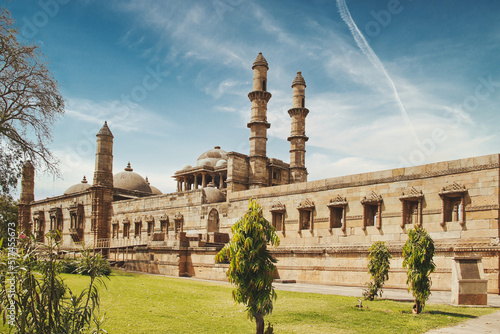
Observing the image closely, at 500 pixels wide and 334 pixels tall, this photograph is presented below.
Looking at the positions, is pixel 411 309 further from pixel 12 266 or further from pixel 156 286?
pixel 12 266

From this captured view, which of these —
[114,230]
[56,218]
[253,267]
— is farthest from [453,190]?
[56,218]

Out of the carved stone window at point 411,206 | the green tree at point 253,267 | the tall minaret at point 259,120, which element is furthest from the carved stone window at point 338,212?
the green tree at point 253,267

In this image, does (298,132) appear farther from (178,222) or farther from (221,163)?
(178,222)

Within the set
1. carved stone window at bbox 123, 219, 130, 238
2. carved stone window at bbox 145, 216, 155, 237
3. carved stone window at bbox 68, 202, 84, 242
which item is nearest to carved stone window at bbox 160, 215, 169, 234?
carved stone window at bbox 145, 216, 155, 237

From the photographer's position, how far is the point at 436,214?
16641 mm

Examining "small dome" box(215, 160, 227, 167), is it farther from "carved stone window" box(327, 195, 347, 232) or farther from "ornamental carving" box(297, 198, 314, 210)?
"carved stone window" box(327, 195, 347, 232)

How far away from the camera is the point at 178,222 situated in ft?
96.3

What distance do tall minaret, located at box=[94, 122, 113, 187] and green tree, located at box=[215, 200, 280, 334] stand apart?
28.2 metres

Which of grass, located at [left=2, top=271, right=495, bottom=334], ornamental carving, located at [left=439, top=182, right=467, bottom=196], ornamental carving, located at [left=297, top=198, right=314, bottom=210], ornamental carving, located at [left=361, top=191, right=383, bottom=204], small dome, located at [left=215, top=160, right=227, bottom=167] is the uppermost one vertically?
small dome, located at [left=215, top=160, right=227, bottom=167]

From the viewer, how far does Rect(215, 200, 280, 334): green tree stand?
26.9 ft

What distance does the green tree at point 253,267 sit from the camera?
8.20 metres

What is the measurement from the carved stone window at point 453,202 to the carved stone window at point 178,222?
1727 centimetres

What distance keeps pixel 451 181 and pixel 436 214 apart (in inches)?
54.4

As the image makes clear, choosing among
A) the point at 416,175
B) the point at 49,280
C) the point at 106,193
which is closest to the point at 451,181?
the point at 416,175
